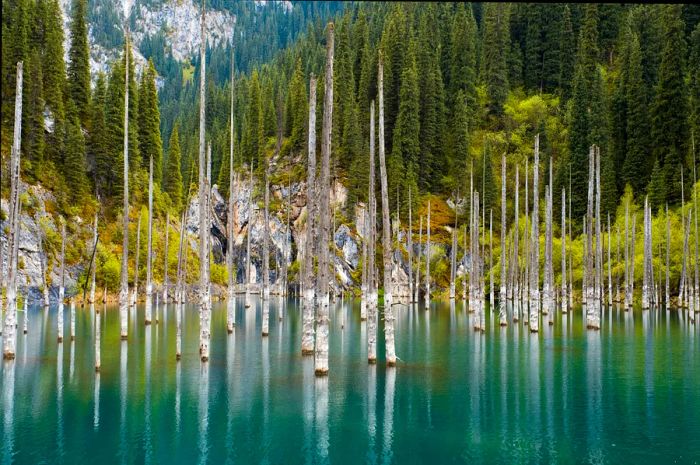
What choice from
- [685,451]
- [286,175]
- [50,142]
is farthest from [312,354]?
[286,175]

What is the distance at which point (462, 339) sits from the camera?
39.9 m

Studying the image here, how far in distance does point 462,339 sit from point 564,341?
611 cm

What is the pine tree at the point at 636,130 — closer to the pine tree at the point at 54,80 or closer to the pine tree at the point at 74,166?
the pine tree at the point at 74,166

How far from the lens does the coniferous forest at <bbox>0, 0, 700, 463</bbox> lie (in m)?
A: 53.0

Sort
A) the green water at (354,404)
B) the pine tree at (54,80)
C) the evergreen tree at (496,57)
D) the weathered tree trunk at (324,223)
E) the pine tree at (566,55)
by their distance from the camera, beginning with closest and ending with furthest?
the green water at (354,404)
the weathered tree trunk at (324,223)
the pine tree at (54,80)
the pine tree at (566,55)
the evergreen tree at (496,57)

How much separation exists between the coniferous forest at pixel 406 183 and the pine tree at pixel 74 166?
0.26 m

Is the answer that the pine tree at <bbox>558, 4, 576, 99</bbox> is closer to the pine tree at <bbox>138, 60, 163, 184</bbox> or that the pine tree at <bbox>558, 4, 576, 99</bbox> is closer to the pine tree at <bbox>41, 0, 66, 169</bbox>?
the pine tree at <bbox>138, 60, 163, 184</bbox>

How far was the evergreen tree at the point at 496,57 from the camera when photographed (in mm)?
115250

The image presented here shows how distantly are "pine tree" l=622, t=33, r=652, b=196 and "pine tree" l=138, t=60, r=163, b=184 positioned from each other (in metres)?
67.2

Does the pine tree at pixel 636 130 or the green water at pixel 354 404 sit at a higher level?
the pine tree at pixel 636 130

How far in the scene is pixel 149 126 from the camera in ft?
316

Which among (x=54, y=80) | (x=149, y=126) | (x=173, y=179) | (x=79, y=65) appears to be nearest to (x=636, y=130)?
(x=173, y=179)

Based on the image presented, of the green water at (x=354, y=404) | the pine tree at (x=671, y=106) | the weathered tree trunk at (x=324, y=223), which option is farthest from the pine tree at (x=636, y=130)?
the weathered tree trunk at (x=324, y=223)

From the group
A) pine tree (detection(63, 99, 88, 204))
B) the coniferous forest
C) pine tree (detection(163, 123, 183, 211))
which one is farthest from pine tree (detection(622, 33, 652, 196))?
pine tree (detection(63, 99, 88, 204))
